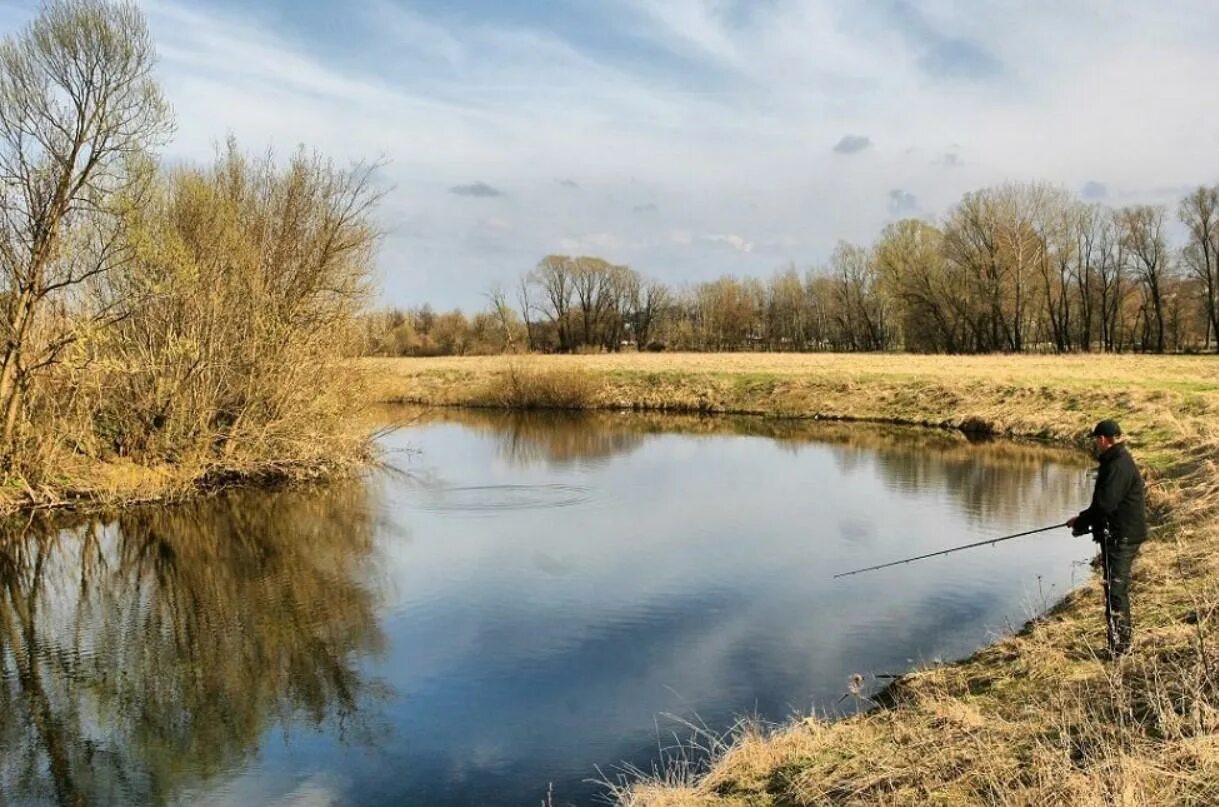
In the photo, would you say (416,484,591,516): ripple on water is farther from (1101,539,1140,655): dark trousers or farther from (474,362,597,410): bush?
(474,362,597,410): bush

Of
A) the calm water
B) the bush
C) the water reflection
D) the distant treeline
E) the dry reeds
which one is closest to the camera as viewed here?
the calm water

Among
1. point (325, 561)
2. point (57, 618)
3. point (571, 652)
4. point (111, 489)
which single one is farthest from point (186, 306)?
point (571, 652)

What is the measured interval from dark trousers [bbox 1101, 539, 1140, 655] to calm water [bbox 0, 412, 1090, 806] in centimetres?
238

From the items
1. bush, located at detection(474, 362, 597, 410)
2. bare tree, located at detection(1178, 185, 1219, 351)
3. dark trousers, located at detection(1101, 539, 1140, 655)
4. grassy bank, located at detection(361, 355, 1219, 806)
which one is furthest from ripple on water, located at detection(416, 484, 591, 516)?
bare tree, located at detection(1178, 185, 1219, 351)

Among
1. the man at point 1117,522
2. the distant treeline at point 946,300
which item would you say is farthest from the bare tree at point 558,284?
the man at point 1117,522

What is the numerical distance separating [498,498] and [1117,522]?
539 inches

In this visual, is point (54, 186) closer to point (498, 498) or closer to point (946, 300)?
point (498, 498)

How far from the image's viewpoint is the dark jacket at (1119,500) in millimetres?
7180

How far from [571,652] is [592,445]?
18455 millimetres

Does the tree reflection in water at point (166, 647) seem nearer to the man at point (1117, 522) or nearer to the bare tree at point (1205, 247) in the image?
the man at point (1117, 522)

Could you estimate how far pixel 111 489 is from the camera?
56.6 feet

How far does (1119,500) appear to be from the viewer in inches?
283

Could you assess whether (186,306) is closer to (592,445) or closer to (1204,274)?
(592,445)

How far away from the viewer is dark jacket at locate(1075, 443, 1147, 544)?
7180 mm
